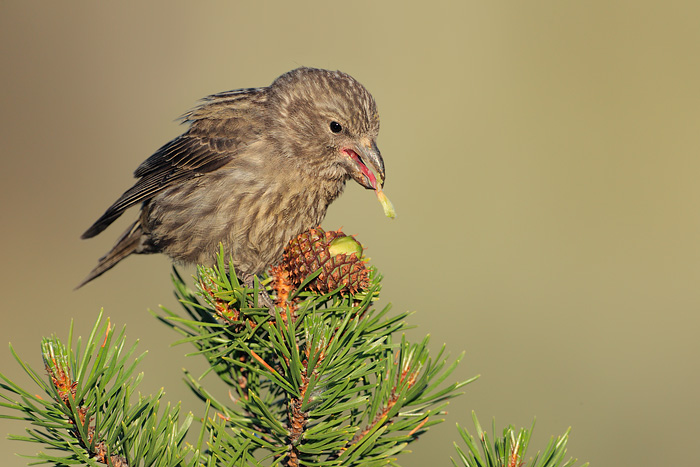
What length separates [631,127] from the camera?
973cm

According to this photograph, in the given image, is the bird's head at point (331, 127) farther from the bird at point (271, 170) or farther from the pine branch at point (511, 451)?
the pine branch at point (511, 451)

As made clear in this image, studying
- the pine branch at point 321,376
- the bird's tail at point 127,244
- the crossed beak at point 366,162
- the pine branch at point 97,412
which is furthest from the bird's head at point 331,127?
the pine branch at point 97,412

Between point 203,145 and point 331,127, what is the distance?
917mm

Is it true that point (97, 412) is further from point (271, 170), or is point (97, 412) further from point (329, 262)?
point (271, 170)

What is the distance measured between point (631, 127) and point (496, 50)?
8.11ft

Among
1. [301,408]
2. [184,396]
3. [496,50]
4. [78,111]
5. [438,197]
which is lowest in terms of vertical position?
[301,408]

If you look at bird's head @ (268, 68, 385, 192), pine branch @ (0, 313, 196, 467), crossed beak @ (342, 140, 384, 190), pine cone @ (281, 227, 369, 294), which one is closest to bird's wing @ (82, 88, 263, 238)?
bird's head @ (268, 68, 385, 192)

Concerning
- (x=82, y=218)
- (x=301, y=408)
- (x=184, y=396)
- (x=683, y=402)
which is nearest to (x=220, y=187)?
(x=301, y=408)

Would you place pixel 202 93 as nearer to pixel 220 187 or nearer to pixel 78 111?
pixel 78 111

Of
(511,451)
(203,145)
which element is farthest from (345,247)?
(203,145)

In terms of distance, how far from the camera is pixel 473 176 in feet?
29.5

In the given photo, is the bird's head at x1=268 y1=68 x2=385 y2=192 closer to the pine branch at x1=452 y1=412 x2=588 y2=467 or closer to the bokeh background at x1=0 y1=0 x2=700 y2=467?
the pine branch at x1=452 y1=412 x2=588 y2=467

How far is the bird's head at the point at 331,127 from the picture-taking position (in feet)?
12.7

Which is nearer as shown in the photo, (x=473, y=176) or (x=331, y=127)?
(x=331, y=127)
